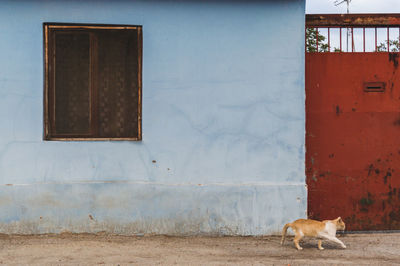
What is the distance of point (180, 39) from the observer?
5402mm

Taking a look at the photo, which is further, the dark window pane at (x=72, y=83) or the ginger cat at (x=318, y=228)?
the dark window pane at (x=72, y=83)

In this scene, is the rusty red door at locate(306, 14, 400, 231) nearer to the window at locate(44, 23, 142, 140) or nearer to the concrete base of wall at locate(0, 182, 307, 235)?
the concrete base of wall at locate(0, 182, 307, 235)

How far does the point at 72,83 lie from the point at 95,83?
284mm

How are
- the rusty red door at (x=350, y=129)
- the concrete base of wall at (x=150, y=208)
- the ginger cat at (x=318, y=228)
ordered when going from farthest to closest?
the rusty red door at (x=350, y=129) → the concrete base of wall at (x=150, y=208) → the ginger cat at (x=318, y=228)

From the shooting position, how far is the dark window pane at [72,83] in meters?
5.49

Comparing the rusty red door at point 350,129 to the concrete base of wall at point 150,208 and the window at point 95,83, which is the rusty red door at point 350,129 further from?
the window at point 95,83

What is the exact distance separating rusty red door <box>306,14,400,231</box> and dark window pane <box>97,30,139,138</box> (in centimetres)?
221

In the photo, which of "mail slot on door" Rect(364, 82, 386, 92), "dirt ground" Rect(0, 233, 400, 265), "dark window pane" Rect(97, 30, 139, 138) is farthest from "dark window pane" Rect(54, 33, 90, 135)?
"mail slot on door" Rect(364, 82, 386, 92)

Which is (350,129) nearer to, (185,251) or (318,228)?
(318,228)

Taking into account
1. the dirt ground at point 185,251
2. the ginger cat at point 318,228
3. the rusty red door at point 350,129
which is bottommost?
the dirt ground at point 185,251

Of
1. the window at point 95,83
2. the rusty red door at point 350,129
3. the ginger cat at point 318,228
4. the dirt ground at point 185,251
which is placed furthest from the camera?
the rusty red door at point 350,129

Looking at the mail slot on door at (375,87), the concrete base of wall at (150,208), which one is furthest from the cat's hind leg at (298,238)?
the mail slot on door at (375,87)

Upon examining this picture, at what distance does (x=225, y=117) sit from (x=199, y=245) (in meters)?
1.54

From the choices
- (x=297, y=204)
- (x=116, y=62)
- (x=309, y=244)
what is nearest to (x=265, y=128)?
(x=297, y=204)
